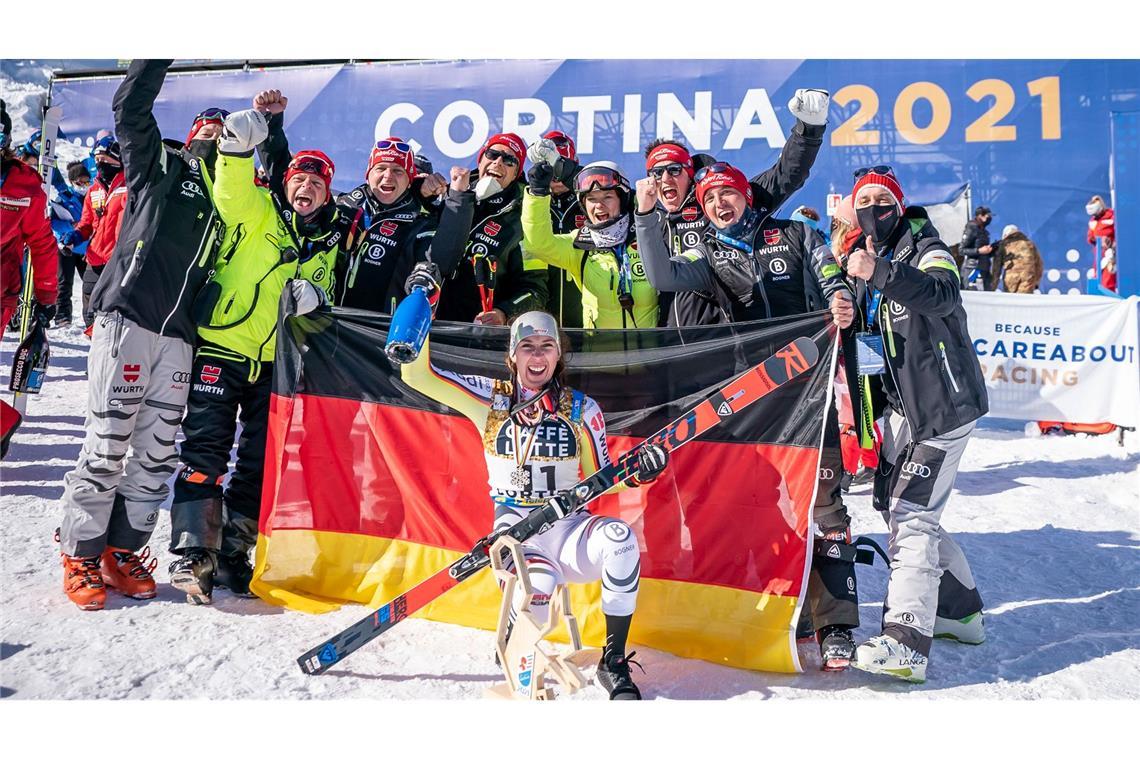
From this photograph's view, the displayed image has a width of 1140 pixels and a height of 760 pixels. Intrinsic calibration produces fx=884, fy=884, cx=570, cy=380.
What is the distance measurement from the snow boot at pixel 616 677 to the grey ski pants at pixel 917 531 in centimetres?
114

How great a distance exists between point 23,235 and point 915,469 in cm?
591

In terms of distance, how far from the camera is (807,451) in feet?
12.6

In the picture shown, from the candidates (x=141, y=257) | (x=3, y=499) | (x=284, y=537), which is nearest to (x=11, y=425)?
(x=141, y=257)

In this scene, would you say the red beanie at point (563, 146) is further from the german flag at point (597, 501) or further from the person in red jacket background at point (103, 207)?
the person in red jacket background at point (103, 207)

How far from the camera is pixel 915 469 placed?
385 cm

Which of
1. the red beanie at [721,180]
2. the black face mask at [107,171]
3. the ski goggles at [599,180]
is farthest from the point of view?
the black face mask at [107,171]

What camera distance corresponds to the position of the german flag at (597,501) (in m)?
3.86

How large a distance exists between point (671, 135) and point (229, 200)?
9281mm

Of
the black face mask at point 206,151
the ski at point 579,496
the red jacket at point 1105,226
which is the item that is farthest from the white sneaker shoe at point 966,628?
the red jacket at point 1105,226

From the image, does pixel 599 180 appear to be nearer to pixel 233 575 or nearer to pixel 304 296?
pixel 304 296

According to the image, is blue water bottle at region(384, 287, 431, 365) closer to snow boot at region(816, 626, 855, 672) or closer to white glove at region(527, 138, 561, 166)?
white glove at region(527, 138, 561, 166)

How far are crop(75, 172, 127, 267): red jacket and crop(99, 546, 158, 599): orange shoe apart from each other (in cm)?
201

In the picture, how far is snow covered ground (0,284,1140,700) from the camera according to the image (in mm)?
3496

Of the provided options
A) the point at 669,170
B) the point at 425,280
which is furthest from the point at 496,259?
the point at 669,170
